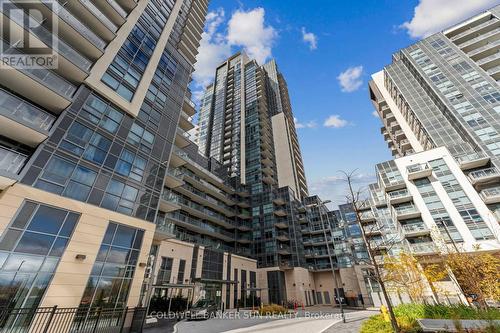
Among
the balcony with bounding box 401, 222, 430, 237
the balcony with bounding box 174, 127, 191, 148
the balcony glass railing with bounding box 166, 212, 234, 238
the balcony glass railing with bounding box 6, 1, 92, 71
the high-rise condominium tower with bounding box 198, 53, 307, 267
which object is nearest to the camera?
the balcony glass railing with bounding box 6, 1, 92, 71

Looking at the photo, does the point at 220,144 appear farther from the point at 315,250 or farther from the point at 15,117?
the point at 15,117

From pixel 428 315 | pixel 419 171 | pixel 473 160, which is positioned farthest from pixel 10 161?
pixel 473 160

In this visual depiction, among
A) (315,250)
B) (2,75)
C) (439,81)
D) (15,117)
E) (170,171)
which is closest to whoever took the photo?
(15,117)

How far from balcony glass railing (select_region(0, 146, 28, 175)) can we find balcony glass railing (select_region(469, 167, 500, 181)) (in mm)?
50556

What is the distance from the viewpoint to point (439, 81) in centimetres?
4406

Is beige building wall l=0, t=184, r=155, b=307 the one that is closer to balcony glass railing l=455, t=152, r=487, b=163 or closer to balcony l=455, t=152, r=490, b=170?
balcony l=455, t=152, r=490, b=170

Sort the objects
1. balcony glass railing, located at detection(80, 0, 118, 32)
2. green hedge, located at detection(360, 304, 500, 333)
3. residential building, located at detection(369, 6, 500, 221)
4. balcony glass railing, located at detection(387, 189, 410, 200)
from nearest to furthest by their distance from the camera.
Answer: green hedge, located at detection(360, 304, 500, 333), balcony glass railing, located at detection(80, 0, 118, 32), residential building, located at detection(369, 6, 500, 221), balcony glass railing, located at detection(387, 189, 410, 200)

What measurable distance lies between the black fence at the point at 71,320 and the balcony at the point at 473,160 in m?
46.3

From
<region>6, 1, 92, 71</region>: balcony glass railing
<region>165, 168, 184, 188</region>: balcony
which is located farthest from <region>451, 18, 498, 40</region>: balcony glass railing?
<region>6, 1, 92, 71</region>: balcony glass railing

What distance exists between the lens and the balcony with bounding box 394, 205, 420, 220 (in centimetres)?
3469

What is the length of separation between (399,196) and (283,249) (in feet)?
78.4

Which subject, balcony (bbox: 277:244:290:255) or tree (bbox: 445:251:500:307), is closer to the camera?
tree (bbox: 445:251:500:307)

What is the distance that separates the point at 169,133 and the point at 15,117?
11969 millimetres

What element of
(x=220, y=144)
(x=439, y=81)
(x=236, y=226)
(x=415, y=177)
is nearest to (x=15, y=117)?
(x=236, y=226)
